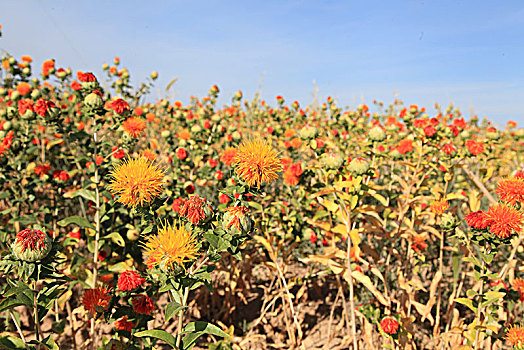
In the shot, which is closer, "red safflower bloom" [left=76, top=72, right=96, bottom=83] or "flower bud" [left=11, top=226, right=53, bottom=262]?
"flower bud" [left=11, top=226, right=53, bottom=262]

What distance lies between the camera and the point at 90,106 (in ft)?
6.55

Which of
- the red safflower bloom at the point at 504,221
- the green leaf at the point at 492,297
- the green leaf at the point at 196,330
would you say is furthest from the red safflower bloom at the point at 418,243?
the green leaf at the point at 196,330

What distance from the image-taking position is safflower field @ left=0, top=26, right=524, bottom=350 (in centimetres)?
125

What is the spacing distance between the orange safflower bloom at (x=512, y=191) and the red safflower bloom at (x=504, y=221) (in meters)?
0.14

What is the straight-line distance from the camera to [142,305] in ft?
4.90

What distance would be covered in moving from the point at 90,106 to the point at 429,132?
2393 mm

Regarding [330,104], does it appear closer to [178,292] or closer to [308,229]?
[308,229]

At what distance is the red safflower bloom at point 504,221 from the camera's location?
1.50 meters

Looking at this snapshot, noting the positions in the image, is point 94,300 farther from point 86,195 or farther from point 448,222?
point 448,222

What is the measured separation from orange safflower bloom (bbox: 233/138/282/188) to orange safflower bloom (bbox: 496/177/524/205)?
4.11 ft

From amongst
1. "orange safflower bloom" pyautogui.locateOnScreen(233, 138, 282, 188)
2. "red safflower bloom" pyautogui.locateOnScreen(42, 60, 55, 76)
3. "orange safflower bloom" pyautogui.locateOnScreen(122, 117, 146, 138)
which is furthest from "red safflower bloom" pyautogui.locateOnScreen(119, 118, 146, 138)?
"red safflower bloom" pyautogui.locateOnScreen(42, 60, 55, 76)

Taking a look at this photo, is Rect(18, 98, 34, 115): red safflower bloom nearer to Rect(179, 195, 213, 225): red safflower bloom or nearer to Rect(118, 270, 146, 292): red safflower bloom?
Rect(118, 270, 146, 292): red safflower bloom

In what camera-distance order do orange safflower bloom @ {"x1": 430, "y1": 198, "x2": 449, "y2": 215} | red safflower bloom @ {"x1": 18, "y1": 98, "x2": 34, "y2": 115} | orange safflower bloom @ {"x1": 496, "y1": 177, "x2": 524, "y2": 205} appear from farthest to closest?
1. red safflower bloom @ {"x1": 18, "y1": 98, "x2": 34, "y2": 115}
2. orange safflower bloom @ {"x1": 430, "y1": 198, "x2": 449, "y2": 215}
3. orange safflower bloom @ {"x1": 496, "y1": 177, "x2": 524, "y2": 205}

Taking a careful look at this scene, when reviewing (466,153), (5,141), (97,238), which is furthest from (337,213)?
(5,141)
